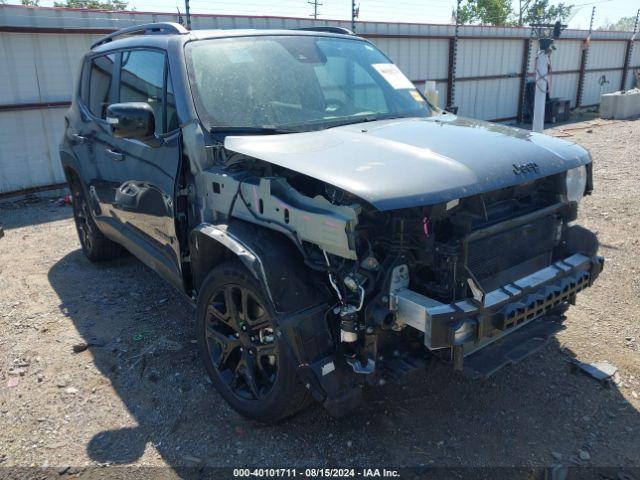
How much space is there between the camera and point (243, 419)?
3129mm

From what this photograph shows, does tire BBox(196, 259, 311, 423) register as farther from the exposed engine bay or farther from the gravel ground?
the exposed engine bay

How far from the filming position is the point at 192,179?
3.27m

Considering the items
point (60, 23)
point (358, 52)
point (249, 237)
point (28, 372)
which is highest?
point (60, 23)

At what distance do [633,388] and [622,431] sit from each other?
47cm

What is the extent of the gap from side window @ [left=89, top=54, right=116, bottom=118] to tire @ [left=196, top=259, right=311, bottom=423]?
2148 mm

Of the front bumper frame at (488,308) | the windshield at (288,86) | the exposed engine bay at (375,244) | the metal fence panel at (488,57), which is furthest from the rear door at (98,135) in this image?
the metal fence panel at (488,57)

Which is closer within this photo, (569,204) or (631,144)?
(569,204)

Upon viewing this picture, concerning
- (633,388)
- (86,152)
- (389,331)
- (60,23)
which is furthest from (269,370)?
(60,23)

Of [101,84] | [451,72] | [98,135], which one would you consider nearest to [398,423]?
[98,135]

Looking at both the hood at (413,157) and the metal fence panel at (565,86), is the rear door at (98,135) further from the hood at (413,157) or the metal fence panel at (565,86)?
the metal fence panel at (565,86)

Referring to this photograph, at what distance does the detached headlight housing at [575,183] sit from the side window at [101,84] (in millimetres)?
3387

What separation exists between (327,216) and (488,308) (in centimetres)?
87

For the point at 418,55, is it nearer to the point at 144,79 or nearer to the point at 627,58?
the point at 144,79

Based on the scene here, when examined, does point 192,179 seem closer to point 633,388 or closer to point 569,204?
point 569,204
